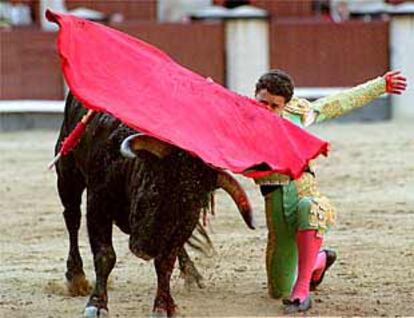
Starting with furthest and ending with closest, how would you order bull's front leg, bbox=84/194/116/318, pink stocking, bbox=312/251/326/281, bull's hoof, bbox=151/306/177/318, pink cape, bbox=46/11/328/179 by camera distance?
1. pink stocking, bbox=312/251/326/281
2. bull's front leg, bbox=84/194/116/318
3. bull's hoof, bbox=151/306/177/318
4. pink cape, bbox=46/11/328/179

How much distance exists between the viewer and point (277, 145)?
4.07 meters

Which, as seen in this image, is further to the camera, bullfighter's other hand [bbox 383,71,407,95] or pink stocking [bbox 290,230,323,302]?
bullfighter's other hand [bbox 383,71,407,95]

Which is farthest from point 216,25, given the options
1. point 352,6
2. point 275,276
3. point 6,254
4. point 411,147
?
point 275,276

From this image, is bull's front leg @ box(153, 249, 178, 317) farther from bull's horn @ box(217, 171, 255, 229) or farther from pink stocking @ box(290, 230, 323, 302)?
pink stocking @ box(290, 230, 323, 302)

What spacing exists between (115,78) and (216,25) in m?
9.50

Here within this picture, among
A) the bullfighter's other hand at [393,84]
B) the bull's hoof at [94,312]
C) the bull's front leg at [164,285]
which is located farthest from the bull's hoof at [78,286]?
the bullfighter's other hand at [393,84]

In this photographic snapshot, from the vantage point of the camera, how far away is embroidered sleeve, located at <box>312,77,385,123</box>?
4711 millimetres

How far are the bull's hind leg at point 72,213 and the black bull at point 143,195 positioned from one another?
0.30 metres

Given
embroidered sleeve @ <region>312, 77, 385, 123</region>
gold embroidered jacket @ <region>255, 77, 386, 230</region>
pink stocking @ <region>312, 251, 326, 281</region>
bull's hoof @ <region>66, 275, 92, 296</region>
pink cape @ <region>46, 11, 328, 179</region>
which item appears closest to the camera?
pink cape @ <region>46, 11, 328, 179</region>

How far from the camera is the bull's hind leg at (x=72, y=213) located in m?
5.02

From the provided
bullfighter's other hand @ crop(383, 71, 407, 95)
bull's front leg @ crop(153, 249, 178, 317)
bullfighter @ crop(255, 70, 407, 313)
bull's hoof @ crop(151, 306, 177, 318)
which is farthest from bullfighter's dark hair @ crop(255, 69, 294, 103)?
bull's hoof @ crop(151, 306, 177, 318)

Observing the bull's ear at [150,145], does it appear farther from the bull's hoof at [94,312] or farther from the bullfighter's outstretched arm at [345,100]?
the bullfighter's outstretched arm at [345,100]

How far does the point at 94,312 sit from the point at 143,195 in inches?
17.3

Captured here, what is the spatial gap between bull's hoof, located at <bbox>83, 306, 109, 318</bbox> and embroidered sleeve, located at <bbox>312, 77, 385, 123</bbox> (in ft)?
3.11
